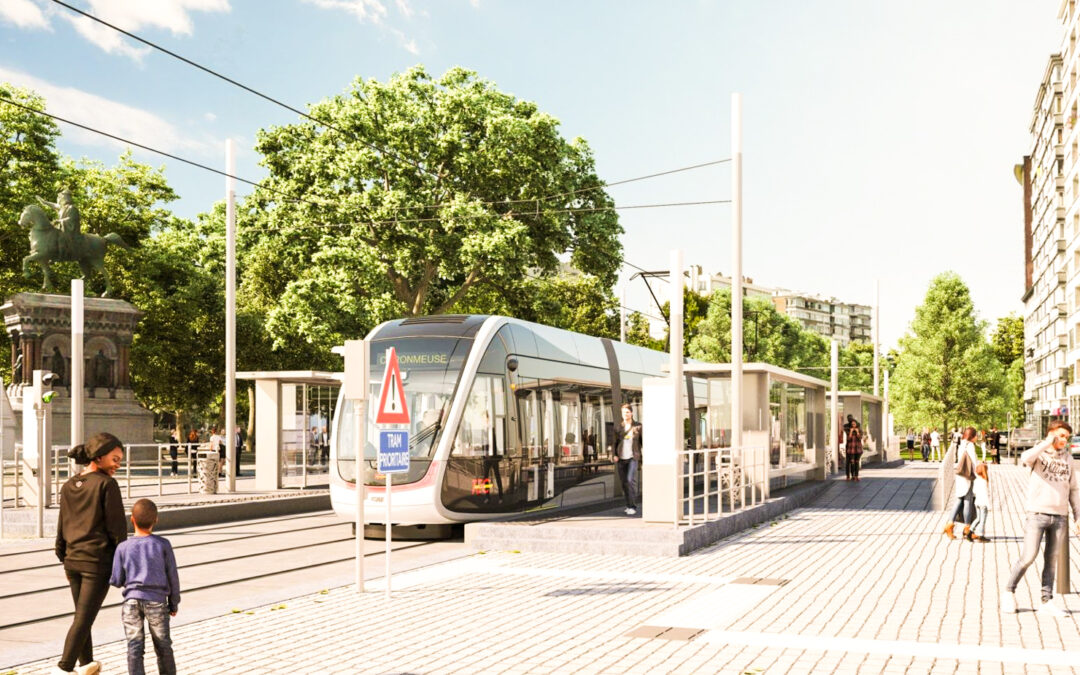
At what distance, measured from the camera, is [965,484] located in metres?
17.3

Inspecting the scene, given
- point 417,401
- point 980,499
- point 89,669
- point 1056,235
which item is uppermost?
point 1056,235

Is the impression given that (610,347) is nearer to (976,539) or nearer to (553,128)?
(976,539)

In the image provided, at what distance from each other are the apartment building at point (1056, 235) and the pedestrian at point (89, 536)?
67.2 metres

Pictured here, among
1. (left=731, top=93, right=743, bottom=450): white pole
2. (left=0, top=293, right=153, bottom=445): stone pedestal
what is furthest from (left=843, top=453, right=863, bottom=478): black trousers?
(left=0, top=293, right=153, bottom=445): stone pedestal

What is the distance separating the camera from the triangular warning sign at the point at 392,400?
11.5 metres

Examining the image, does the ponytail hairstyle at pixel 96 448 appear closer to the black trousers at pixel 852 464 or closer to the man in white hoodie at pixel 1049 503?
the man in white hoodie at pixel 1049 503

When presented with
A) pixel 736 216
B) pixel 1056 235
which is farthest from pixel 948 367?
pixel 736 216

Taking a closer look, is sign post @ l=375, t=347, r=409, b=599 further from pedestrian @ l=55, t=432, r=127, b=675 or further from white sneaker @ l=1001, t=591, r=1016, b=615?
white sneaker @ l=1001, t=591, r=1016, b=615

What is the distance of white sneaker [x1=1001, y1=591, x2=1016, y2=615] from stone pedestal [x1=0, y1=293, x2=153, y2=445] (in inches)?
1209

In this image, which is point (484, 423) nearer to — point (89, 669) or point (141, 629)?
point (89, 669)

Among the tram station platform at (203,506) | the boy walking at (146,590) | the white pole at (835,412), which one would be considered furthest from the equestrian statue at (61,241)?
the boy walking at (146,590)

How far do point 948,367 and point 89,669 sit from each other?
6949 cm

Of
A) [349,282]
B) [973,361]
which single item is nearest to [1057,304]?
[973,361]

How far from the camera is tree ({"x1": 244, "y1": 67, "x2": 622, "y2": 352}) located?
3475cm
